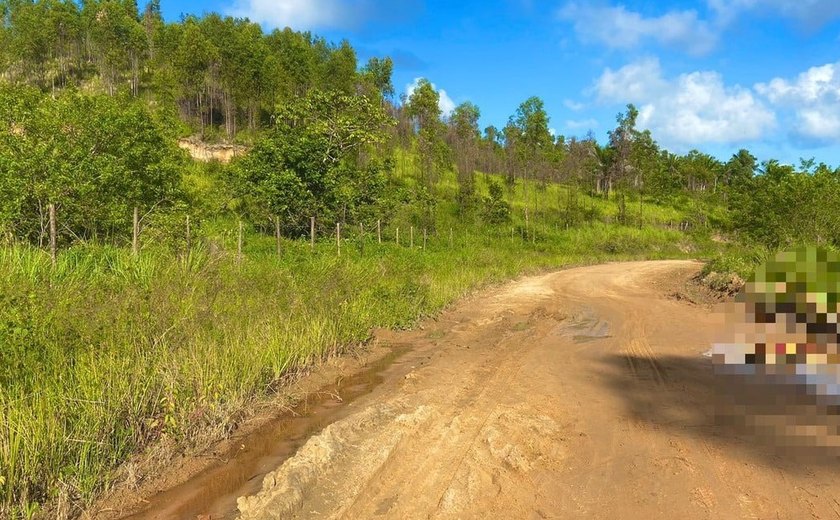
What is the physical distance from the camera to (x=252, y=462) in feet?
15.9

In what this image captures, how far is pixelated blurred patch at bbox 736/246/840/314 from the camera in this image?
18.0 ft

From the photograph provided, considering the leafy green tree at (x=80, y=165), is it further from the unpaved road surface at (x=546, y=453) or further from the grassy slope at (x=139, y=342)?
the unpaved road surface at (x=546, y=453)

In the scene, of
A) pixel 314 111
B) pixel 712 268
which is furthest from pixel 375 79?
pixel 712 268

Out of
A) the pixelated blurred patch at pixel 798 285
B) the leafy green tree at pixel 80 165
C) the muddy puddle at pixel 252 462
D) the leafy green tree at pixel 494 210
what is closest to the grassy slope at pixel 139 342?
the muddy puddle at pixel 252 462

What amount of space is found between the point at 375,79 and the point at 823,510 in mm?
52780

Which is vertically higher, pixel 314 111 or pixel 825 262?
pixel 314 111

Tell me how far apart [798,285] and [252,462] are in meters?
5.96

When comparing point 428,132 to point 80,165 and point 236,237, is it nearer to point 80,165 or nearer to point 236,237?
point 236,237

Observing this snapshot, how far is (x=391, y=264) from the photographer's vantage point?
49.1 feet

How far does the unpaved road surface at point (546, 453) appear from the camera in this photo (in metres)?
3.75

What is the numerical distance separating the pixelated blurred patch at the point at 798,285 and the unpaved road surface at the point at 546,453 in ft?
3.90

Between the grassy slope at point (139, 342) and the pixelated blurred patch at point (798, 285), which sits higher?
the pixelated blurred patch at point (798, 285)

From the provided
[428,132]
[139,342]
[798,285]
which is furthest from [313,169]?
[428,132]

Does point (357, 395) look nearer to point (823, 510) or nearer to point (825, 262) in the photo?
point (823, 510)
